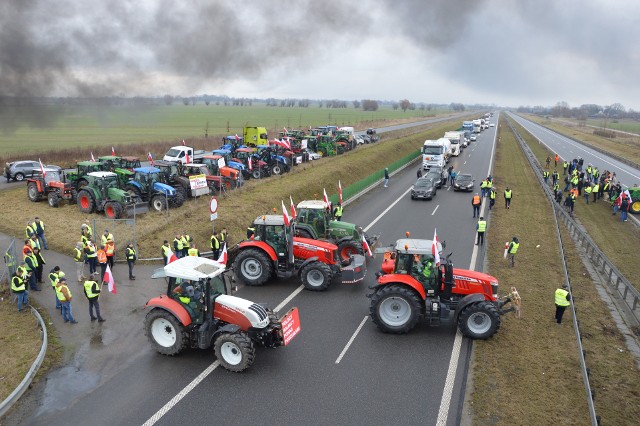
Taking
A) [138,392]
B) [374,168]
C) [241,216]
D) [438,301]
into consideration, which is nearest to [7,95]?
[241,216]

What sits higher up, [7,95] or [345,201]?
[7,95]

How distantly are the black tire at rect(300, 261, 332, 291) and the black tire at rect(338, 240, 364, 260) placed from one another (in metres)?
2.08

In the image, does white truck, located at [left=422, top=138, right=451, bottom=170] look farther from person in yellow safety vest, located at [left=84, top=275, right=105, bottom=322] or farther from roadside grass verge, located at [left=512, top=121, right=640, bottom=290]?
person in yellow safety vest, located at [left=84, top=275, right=105, bottom=322]

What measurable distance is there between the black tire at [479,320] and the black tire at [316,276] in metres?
4.45

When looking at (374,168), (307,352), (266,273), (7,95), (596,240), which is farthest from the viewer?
(374,168)

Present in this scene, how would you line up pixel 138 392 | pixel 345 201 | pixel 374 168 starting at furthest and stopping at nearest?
1. pixel 374 168
2. pixel 345 201
3. pixel 138 392

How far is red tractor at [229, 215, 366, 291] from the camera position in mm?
14539

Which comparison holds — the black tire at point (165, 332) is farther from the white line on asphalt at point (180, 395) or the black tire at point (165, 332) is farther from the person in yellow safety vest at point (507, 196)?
the person in yellow safety vest at point (507, 196)

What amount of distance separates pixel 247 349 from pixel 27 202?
72.1ft

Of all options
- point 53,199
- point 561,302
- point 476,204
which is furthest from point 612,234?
point 53,199

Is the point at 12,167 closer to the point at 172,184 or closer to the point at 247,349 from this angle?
the point at 172,184

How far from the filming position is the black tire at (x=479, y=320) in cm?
1127

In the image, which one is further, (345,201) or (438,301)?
(345,201)

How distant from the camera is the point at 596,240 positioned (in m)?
22.2
